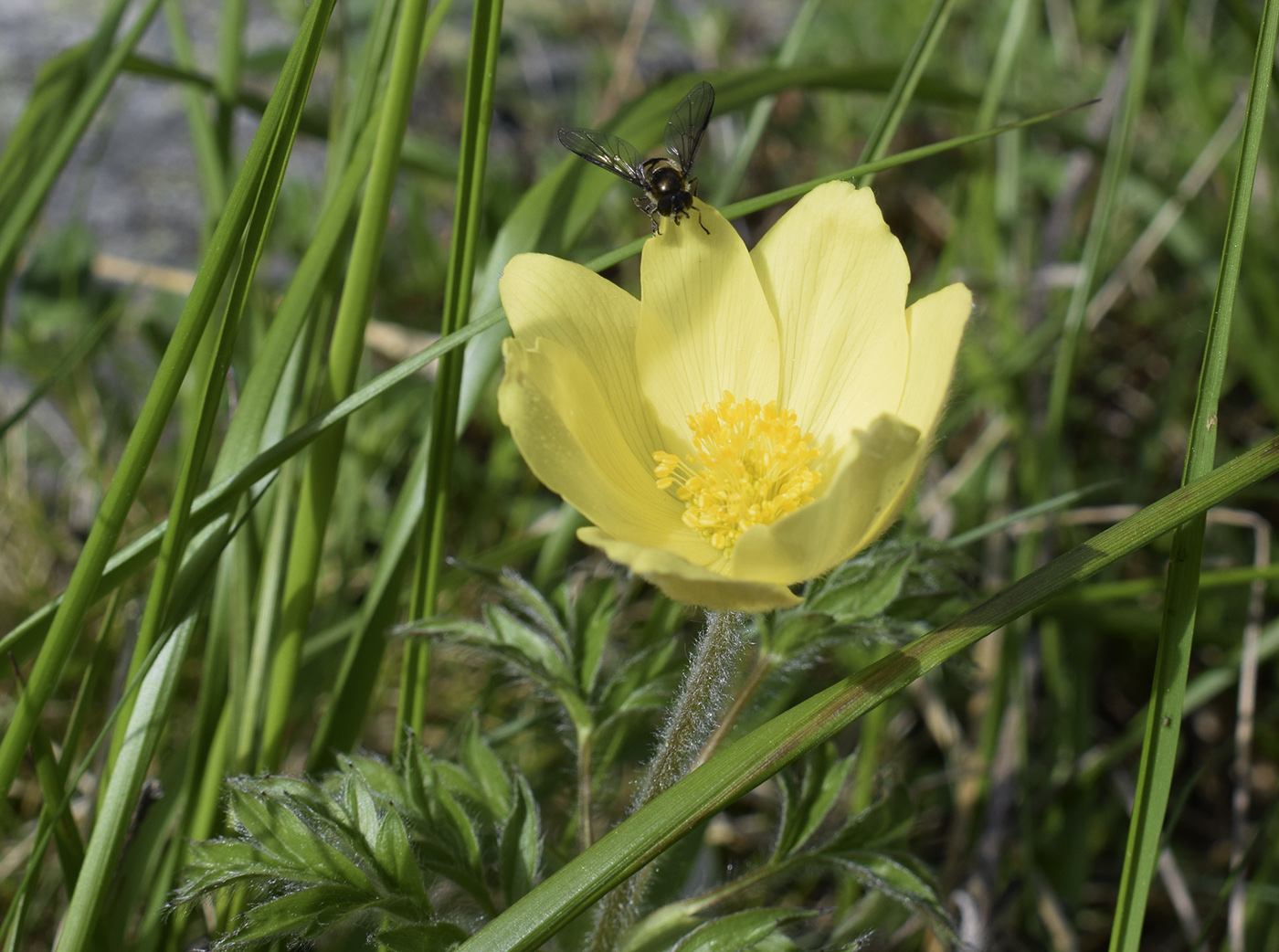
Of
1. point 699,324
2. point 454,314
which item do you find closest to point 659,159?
point 699,324

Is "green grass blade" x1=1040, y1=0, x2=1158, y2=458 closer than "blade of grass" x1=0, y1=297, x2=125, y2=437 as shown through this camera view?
No

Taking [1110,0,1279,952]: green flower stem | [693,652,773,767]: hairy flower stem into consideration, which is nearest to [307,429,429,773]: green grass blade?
[693,652,773,767]: hairy flower stem

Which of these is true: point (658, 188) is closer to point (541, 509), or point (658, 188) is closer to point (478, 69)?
point (478, 69)

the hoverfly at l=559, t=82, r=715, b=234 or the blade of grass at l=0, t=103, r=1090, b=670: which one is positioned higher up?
the hoverfly at l=559, t=82, r=715, b=234

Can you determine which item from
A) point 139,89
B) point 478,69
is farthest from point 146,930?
point 139,89

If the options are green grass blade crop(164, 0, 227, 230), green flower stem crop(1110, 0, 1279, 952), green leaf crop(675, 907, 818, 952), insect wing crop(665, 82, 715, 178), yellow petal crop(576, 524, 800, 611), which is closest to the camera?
yellow petal crop(576, 524, 800, 611)

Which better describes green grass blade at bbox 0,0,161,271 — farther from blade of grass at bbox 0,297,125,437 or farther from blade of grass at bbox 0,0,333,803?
blade of grass at bbox 0,0,333,803
